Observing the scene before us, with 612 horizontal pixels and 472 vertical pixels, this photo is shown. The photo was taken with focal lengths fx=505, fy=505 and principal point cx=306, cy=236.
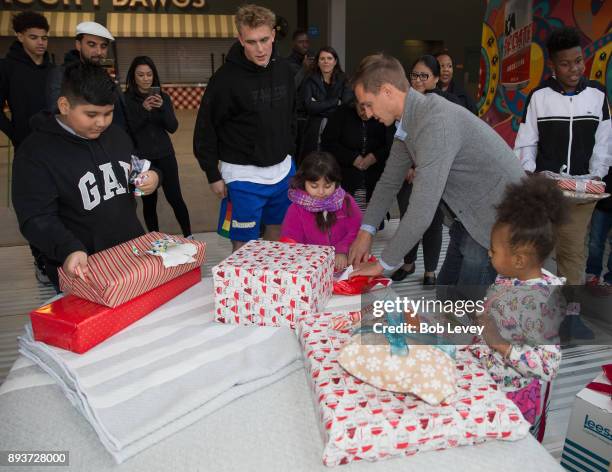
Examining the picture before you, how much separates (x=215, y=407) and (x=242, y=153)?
166 cm

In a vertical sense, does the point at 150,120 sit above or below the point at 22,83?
below

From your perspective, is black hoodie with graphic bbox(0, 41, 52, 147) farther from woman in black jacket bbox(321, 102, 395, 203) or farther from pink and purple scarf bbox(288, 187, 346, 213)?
pink and purple scarf bbox(288, 187, 346, 213)

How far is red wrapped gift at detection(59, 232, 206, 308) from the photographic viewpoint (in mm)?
1411

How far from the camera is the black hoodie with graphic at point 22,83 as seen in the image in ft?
11.0

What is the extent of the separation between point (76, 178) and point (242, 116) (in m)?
1.02

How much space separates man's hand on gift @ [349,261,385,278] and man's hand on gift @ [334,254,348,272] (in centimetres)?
27

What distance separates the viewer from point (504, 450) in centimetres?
101

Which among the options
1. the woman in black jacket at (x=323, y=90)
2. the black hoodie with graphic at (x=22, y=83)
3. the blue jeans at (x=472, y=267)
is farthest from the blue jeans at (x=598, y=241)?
the black hoodie with graphic at (x=22, y=83)

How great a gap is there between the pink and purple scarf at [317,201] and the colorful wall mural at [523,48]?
2848 mm

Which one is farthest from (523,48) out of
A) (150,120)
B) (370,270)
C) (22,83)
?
(22,83)

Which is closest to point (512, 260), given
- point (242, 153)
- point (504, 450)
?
point (504, 450)

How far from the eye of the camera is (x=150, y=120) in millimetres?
3615

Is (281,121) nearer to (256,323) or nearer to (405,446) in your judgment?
(256,323)

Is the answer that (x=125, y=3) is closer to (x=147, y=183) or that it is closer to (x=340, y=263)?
(x=147, y=183)
